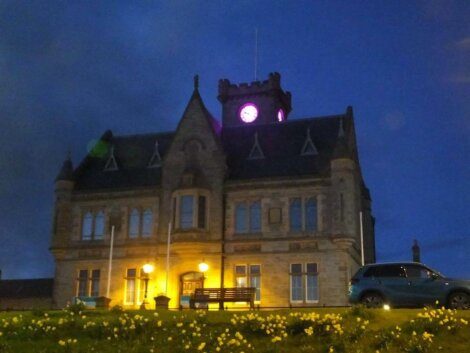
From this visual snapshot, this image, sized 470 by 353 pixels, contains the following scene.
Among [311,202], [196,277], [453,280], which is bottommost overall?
[453,280]

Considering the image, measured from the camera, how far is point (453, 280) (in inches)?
1174

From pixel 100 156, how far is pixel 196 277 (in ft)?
47.6

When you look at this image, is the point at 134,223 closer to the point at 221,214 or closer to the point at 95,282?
the point at 95,282

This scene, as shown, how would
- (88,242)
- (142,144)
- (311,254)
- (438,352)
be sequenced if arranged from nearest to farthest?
(438,352)
(311,254)
(88,242)
(142,144)

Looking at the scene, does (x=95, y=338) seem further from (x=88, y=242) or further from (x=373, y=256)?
(x=373, y=256)

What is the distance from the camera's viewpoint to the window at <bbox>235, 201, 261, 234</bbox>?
164 ft

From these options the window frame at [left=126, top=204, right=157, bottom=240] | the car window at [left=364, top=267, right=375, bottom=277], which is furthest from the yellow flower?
the window frame at [left=126, top=204, right=157, bottom=240]

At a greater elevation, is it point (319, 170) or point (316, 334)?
point (319, 170)

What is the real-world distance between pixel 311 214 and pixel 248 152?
25.2ft

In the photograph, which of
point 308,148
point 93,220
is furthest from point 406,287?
point 93,220

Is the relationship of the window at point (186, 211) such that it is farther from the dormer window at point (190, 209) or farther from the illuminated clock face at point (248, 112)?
the illuminated clock face at point (248, 112)

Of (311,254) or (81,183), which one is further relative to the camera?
(81,183)

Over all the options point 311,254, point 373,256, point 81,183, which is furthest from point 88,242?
point 373,256

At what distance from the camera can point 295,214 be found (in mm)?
49188
